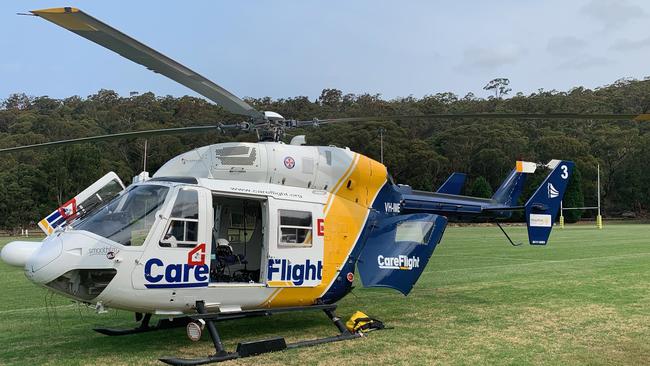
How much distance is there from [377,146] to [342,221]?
72669mm

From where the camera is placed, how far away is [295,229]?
26.4ft

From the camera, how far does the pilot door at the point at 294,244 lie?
25.5 feet

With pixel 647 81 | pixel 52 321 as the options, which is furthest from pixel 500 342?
pixel 647 81

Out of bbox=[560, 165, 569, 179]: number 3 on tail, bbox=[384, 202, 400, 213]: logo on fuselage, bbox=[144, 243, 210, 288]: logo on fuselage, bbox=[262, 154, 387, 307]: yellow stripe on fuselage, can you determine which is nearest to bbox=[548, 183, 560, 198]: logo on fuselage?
bbox=[560, 165, 569, 179]: number 3 on tail

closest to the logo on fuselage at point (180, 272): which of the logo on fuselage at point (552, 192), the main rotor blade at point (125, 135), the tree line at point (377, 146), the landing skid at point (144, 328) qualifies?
the landing skid at point (144, 328)

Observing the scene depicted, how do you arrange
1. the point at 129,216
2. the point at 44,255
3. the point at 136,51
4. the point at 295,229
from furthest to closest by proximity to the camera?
the point at 295,229 → the point at 129,216 → the point at 44,255 → the point at 136,51

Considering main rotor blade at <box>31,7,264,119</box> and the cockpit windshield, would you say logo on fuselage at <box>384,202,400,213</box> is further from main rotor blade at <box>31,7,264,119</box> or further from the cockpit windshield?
the cockpit windshield

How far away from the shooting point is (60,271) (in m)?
6.18

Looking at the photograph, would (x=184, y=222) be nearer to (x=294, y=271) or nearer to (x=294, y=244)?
(x=294, y=244)

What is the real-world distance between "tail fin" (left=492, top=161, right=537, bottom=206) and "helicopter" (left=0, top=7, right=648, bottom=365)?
311 cm

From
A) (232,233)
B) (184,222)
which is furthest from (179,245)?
(232,233)

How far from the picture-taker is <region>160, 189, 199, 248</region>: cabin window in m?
6.82

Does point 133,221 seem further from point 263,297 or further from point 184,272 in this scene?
point 263,297

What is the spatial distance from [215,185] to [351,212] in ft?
8.05
